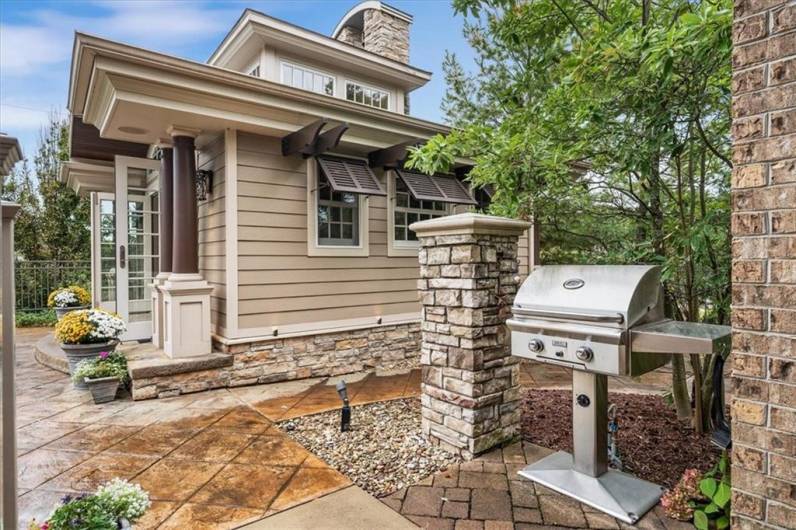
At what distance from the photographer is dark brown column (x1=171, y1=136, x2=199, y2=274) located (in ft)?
14.3

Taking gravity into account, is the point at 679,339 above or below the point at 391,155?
below

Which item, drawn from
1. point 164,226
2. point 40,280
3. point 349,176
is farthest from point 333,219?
point 40,280

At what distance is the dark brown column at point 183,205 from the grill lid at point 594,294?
3.50 meters

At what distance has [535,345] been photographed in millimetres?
2225

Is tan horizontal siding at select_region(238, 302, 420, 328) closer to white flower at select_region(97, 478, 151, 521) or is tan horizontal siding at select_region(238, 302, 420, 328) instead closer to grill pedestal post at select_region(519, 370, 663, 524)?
white flower at select_region(97, 478, 151, 521)

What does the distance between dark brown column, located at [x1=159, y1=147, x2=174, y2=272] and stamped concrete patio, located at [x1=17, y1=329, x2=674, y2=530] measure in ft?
5.34

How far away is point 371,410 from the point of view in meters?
3.62

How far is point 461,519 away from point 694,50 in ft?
8.02

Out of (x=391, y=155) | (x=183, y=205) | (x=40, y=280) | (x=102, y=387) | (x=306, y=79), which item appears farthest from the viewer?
(x=40, y=280)

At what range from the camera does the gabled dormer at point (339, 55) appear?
6086 millimetres

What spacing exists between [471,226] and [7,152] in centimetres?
213

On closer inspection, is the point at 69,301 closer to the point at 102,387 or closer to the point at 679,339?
the point at 102,387

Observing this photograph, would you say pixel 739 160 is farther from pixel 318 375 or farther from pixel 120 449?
pixel 318 375

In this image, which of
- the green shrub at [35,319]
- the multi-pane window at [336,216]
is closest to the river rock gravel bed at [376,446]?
the multi-pane window at [336,216]
